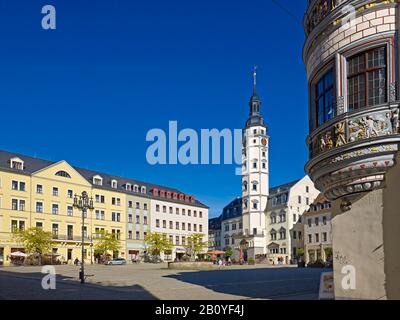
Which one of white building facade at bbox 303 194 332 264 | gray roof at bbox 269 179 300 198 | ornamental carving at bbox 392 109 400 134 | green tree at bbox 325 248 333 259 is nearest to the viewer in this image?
ornamental carving at bbox 392 109 400 134

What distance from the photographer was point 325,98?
13.6 m

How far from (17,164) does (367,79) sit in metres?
67.0

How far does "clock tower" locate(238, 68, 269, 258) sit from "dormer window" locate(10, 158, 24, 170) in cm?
4661

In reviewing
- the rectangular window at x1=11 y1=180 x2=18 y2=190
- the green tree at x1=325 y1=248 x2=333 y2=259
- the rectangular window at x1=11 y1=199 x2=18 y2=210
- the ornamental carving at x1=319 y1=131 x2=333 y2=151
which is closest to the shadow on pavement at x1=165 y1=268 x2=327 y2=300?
the ornamental carving at x1=319 y1=131 x2=333 y2=151

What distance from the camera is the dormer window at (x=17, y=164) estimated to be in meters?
71.3

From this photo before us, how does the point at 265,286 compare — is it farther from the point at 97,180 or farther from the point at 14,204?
the point at 97,180

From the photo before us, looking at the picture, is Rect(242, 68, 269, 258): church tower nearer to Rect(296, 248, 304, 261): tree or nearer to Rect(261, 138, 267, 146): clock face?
Rect(261, 138, 267, 146): clock face

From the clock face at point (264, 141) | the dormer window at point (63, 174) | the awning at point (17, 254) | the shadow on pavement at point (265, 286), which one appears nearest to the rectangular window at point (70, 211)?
the dormer window at point (63, 174)

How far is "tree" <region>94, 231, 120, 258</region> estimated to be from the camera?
3051 inches

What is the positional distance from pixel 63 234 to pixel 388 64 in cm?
7114

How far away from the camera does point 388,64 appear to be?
11500mm

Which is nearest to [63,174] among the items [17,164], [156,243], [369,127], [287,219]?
[17,164]

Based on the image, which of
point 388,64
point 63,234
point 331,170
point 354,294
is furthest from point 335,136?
point 63,234
